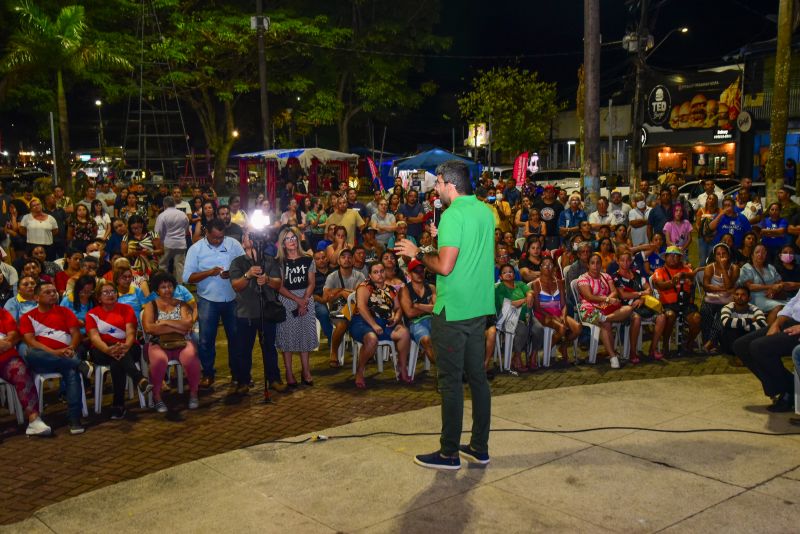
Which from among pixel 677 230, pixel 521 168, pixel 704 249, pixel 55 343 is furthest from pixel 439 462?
pixel 521 168

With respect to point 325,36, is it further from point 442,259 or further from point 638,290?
point 442,259

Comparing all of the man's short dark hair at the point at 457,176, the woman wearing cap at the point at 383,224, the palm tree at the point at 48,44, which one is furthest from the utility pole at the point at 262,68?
the man's short dark hair at the point at 457,176

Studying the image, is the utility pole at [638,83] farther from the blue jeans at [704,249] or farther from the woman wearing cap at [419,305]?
the woman wearing cap at [419,305]

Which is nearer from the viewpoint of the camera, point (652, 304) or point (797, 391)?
point (797, 391)

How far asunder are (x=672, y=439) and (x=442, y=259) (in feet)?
7.84

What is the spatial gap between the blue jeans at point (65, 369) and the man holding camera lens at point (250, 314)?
1536 millimetres

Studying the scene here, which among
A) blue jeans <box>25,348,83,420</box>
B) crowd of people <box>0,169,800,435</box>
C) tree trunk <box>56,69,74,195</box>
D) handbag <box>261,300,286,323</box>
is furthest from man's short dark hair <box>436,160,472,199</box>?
tree trunk <box>56,69,74,195</box>

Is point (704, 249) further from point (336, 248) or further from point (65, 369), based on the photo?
point (65, 369)

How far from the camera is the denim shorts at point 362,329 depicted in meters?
8.08

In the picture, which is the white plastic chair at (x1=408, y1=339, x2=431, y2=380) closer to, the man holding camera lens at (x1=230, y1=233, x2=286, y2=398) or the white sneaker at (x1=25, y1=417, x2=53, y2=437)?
the man holding camera lens at (x1=230, y1=233, x2=286, y2=398)

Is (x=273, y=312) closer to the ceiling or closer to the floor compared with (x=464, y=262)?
closer to the floor

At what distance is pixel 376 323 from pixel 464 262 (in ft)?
10.4

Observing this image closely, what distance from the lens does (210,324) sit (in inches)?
311

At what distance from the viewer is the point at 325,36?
3275 centimetres
